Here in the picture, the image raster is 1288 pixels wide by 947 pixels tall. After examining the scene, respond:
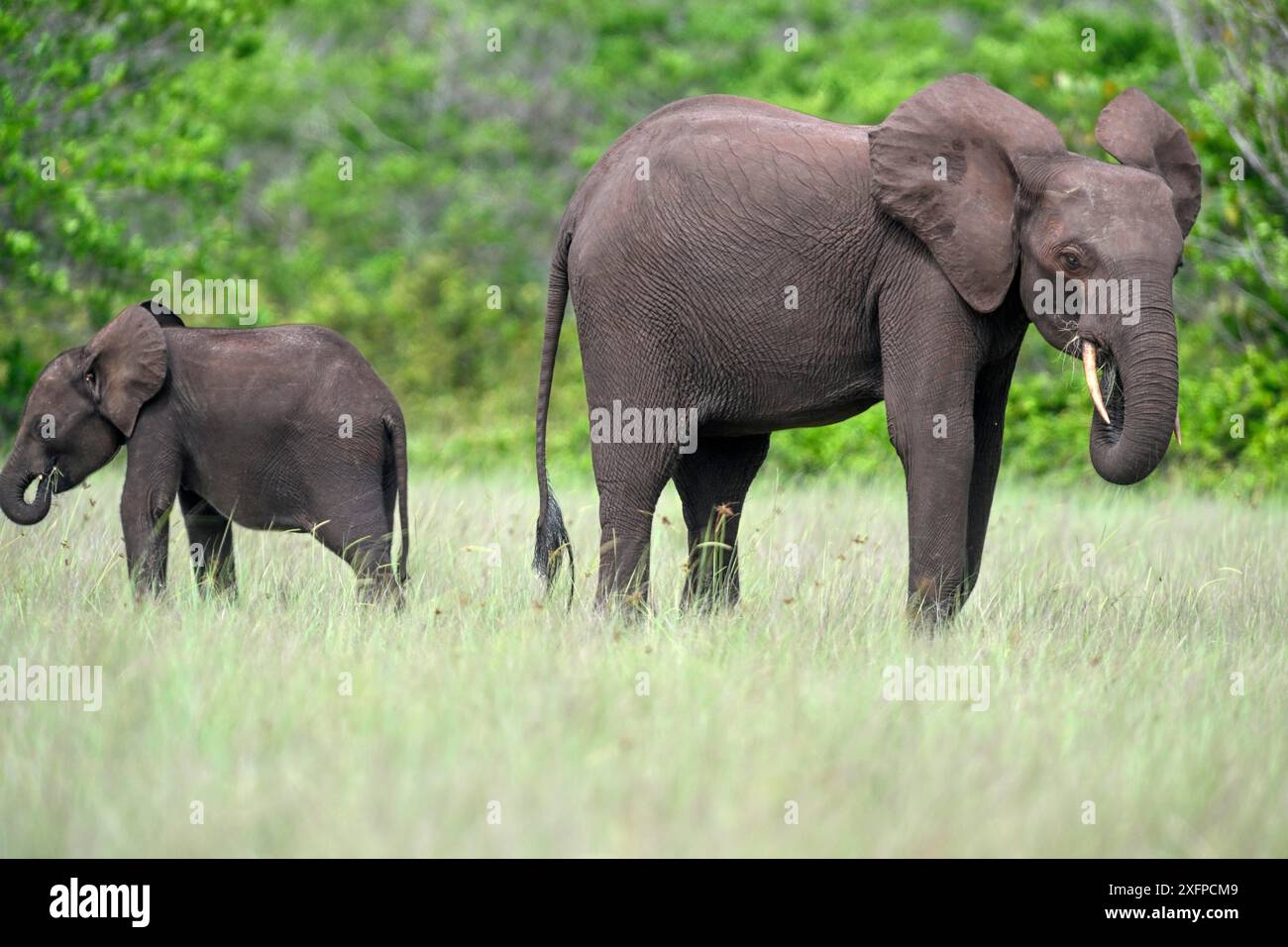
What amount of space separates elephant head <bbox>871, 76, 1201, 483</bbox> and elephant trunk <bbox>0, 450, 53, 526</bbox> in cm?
356

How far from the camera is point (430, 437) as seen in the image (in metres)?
15.9

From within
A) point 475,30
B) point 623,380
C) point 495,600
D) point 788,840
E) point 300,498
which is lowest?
point 788,840

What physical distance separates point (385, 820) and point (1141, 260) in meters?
3.16

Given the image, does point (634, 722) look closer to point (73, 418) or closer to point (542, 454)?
point (542, 454)

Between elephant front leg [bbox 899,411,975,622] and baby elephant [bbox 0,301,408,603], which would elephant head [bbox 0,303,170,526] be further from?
elephant front leg [bbox 899,411,975,622]

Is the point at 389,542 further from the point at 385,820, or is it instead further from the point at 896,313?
the point at 385,820

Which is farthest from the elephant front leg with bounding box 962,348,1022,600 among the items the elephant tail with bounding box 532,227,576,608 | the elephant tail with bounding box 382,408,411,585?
the elephant tail with bounding box 382,408,411,585

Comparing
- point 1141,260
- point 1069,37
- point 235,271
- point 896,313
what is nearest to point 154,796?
point 896,313

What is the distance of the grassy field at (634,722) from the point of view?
3867mm

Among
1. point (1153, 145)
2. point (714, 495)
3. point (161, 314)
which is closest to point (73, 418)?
point (161, 314)

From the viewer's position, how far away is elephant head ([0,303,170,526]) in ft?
21.6

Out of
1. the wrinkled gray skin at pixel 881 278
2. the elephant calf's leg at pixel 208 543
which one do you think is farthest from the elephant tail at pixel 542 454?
the elephant calf's leg at pixel 208 543

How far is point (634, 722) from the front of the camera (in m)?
4.61

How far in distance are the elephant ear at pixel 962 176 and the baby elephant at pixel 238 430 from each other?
2218 millimetres
